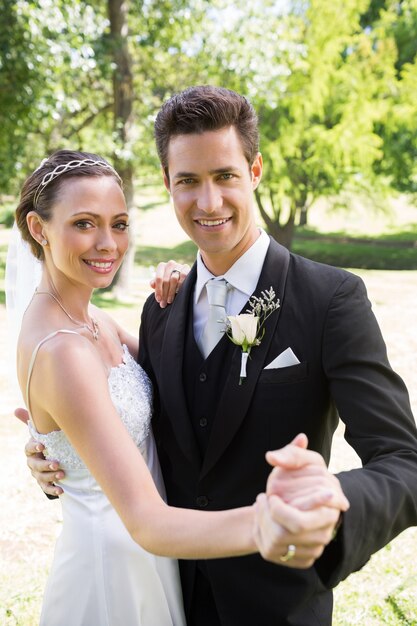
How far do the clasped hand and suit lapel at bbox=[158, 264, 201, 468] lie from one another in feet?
2.89

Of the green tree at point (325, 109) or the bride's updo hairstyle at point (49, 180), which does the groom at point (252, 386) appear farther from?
the green tree at point (325, 109)

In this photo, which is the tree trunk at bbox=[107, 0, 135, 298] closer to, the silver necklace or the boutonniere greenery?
the silver necklace

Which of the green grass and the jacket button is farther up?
the jacket button

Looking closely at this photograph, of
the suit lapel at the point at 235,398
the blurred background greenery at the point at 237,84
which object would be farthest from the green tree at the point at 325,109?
the suit lapel at the point at 235,398

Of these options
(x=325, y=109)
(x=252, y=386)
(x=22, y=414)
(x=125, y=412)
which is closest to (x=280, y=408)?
(x=252, y=386)

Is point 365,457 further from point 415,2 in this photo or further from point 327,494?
point 415,2

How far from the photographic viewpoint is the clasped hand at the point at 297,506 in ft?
4.32

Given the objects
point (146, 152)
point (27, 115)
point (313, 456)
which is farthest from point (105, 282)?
point (146, 152)

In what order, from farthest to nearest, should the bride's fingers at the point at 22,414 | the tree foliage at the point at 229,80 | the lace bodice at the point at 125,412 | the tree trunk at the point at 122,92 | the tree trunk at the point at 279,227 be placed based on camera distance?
the tree trunk at the point at 279,227
the tree trunk at the point at 122,92
the tree foliage at the point at 229,80
the bride's fingers at the point at 22,414
the lace bodice at the point at 125,412

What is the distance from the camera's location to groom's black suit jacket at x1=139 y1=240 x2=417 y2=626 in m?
1.97

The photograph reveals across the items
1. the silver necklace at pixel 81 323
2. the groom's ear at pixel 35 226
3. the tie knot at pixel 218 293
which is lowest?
the silver necklace at pixel 81 323

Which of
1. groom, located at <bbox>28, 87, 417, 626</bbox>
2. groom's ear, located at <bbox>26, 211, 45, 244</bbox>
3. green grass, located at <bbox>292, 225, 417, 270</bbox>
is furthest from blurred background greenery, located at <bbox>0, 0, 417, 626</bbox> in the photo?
groom's ear, located at <bbox>26, 211, 45, 244</bbox>

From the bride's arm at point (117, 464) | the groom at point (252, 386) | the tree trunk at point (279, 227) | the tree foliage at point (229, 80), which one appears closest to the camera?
the bride's arm at point (117, 464)

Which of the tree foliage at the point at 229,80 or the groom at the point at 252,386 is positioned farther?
the tree foliage at the point at 229,80
